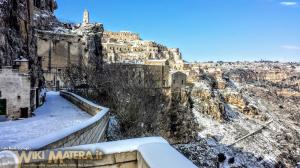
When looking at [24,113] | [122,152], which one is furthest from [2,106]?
[122,152]

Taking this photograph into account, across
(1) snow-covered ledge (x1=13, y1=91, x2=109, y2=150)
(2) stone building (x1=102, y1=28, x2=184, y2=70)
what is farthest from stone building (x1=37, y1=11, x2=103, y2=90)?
(2) stone building (x1=102, y1=28, x2=184, y2=70)

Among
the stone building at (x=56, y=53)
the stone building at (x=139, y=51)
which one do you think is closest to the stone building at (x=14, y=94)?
the stone building at (x=56, y=53)

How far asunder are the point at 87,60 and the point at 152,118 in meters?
28.1

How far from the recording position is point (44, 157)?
3.37 metres

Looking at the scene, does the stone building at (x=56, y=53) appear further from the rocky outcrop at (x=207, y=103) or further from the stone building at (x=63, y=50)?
the rocky outcrop at (x=207, y=103)

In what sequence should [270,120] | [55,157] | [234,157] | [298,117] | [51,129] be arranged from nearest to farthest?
1. [55,157]
2. [51,129]
3. [234,157]
4. [270,120]
5. [298,117]

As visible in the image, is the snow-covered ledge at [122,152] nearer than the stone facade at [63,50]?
Yes

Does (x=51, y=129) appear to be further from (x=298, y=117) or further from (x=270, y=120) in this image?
→ (x=298, y=117)

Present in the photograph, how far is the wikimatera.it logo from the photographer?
326 centimetres

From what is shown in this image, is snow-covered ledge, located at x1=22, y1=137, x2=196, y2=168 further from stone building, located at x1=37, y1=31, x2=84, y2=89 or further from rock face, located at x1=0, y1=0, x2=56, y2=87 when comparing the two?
stone building, located at x1=37, y1=31, x2=84, y2=89

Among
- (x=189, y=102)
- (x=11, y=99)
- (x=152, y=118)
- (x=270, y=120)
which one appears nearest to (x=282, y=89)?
(x=270, y=120)

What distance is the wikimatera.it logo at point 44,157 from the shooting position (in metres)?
3.26

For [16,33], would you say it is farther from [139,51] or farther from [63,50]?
[139,51]

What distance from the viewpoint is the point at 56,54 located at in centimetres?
4638
